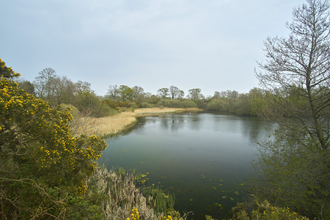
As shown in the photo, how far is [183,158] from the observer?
779 cm

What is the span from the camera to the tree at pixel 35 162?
183cm

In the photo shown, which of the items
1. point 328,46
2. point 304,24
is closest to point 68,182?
point 328,46

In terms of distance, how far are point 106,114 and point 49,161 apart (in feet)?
66.9

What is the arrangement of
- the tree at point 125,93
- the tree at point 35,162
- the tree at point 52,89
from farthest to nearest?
the tree at point 125,93, the tree at point 52,89, the tree at point 35,162

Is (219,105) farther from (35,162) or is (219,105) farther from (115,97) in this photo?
(35,162)

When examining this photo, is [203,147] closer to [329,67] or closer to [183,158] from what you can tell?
[183,158]

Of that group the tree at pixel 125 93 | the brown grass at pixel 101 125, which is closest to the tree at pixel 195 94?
the tree at pixel 125 93

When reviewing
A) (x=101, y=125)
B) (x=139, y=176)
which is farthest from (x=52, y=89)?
(x=139, y=176)

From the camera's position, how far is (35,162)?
7.04 ft

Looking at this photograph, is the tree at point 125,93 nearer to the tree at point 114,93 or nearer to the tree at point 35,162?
the tree at point 114,93

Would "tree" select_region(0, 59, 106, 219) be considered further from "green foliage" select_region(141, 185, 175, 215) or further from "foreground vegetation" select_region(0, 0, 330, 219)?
"green foliage" select_region(141, 185, 175, 215)

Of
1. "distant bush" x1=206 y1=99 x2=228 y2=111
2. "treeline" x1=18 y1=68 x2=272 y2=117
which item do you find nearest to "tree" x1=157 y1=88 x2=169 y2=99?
"treeline" x1=18 y1=68 x2=272 y2=117

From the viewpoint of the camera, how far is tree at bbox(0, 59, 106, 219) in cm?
183

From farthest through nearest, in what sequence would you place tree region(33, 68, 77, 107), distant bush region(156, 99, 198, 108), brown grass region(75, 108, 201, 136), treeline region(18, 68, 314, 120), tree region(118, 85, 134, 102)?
distant bush region(156, 99, 198, 108) < tree region(118, 85, 134, 102) < tree region(33, 68, 77, 107) < treeline region(18, 68, 314, 120) < brown grass region(75, 108, 201, 136)
